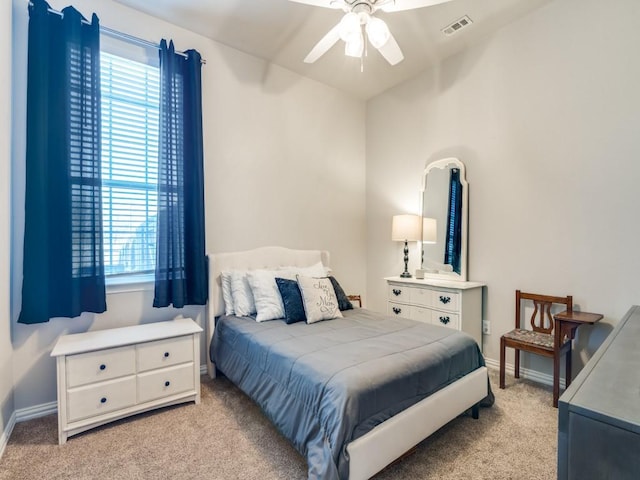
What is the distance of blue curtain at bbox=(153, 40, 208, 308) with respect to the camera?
2.67 metres

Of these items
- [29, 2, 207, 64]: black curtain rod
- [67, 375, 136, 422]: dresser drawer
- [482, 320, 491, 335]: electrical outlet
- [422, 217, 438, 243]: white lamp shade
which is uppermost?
[29, 2, 207, 64]: black curtain rod

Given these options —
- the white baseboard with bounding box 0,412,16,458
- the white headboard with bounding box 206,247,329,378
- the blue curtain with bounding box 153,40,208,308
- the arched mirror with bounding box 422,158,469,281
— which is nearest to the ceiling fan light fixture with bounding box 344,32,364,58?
the blue curtain with bounding box 153,40,208,308

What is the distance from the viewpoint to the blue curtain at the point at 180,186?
2.67m

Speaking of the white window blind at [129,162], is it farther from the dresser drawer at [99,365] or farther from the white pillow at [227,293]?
the dresser drawer at [99,365]

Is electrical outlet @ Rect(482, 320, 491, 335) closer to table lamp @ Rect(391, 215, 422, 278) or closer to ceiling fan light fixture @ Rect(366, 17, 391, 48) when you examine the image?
table lamp @ Rect(391, 215, 422, 278)

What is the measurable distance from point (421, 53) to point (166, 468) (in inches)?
154

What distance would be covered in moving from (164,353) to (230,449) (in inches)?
31.4

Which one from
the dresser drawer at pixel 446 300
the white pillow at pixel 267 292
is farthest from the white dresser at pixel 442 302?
the white pillow at pixel 267 292

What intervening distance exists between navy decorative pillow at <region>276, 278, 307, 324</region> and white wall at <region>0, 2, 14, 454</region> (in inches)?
69.2

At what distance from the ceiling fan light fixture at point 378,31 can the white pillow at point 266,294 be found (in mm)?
1927

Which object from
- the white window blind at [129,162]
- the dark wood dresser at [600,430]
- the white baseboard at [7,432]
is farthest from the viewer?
the white window blind at [129,162]

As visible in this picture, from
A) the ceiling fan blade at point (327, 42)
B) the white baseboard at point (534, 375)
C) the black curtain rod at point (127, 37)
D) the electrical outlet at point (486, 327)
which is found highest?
the black curtain rod at point (127, 37)

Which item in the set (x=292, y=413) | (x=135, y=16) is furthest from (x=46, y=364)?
(x=135, y=16)

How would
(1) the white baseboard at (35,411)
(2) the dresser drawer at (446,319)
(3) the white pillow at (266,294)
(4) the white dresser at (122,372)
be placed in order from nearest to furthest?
(4) the white dresser at (122,372) < (1) the white baseboard at (35,411) < (3) the white pillow at (266,294) < (2) the dresser drawer at (446,319)
